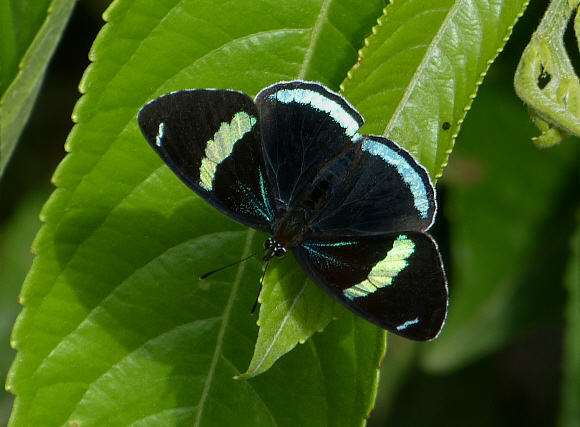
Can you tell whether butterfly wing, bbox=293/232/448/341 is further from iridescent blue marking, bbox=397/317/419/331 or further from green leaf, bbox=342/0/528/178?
green leaf, bbox=342/0/528/178

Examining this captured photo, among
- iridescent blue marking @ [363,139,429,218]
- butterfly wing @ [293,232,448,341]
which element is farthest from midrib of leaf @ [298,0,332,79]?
butterfly wing @ [293,232,448,341]

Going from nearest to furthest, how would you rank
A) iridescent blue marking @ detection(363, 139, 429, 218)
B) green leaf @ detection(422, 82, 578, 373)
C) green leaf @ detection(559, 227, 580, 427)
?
iridescent blue marking @ detection(363, 139, 429, 218) → green leaf @ detection(559, 227, 580, 427) → green leaf @ detection(422, 82, 578, 373)

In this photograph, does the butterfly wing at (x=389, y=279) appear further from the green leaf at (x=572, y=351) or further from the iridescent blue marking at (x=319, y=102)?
the green leaf at (x=572, y=351)

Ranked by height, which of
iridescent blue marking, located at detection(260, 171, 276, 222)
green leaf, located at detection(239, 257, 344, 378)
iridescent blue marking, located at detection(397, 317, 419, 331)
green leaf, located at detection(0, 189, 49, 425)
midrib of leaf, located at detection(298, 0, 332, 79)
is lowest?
green leaf, located at detection(0, 189, 49, 425)

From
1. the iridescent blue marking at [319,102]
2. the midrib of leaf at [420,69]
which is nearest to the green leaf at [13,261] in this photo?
the iridescent blue marking at [319,102]

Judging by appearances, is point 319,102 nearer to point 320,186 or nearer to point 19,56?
point 320,186

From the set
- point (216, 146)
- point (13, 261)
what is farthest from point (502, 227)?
point (13, 261)
